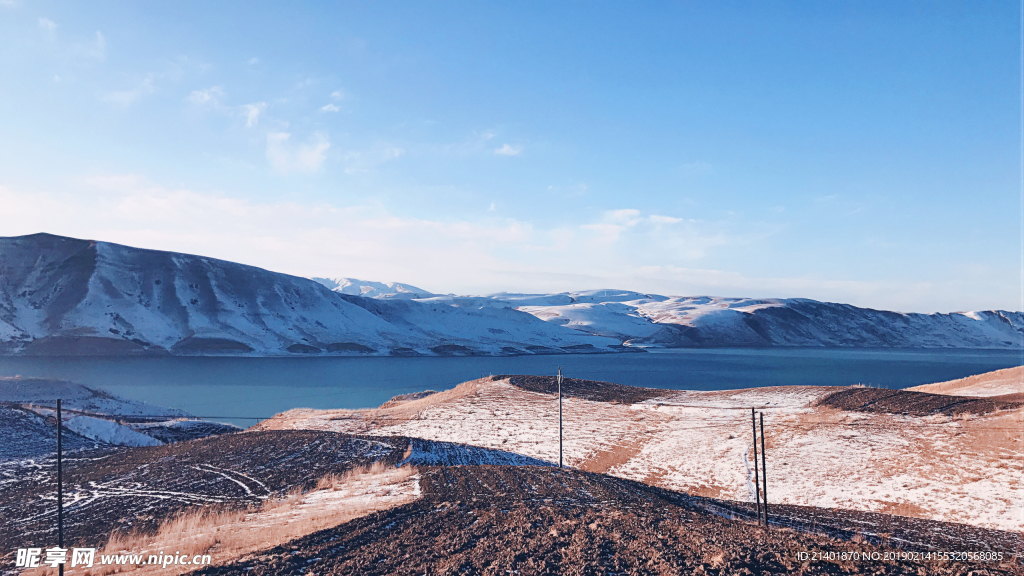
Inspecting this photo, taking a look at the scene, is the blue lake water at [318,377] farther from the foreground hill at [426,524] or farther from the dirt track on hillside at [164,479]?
the foreground hill at [426,524]

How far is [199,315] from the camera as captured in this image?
111 m

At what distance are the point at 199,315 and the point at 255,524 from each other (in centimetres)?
11430

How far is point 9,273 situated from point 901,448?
13718 centimetres

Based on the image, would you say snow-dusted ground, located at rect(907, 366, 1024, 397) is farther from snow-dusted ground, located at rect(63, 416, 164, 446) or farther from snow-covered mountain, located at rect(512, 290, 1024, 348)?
snow-covered mountain, located at rect(512, 290, 1024, 348)

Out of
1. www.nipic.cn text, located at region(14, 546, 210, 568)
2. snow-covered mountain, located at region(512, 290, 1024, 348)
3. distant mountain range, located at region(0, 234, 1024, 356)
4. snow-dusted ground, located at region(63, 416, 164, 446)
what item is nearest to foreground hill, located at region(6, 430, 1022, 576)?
www.nipic.cn text, located at region(14, 546, 210, 568)

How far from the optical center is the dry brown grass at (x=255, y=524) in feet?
32.0

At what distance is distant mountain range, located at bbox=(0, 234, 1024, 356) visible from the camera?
97.0 meters

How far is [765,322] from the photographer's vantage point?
18450 centimetres

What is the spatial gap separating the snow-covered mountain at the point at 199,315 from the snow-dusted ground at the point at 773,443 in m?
80.8

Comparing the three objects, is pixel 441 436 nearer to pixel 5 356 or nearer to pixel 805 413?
pixel 805 413

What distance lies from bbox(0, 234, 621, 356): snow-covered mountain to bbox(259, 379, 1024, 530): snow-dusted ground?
80.8 m

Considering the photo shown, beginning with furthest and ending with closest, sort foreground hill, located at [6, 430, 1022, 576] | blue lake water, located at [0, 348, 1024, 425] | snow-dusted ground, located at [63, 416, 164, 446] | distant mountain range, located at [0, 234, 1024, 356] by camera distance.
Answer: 1. distant mountain range, located at [0, 234, 1024, 356]
2. blue lake water, located at [0, 348, 1024, 425]
3. snow-dusted ground, located at [63, 416, 164, 446]
4. foreground hill, located at [6, 430, 1022, 576]

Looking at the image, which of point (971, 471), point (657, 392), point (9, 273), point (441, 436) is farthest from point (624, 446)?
point (9, 273)

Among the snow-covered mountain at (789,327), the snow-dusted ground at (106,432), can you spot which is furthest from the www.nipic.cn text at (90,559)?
the snow-covered mountain at (789,327)
